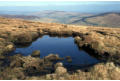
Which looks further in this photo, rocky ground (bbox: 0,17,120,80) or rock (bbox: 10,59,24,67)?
rock (bbox: 10,59,24,67)

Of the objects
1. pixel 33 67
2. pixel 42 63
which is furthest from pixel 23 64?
pixel 42 63

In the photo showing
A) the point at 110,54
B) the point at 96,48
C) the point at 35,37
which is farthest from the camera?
the point at 35,37

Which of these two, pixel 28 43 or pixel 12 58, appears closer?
pixel 12 58

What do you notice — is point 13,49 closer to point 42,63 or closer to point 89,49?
point 42,63

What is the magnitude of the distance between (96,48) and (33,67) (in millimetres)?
11191

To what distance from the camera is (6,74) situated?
13344 mm

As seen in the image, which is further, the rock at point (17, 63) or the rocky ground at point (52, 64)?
the rock at point (17, 63)

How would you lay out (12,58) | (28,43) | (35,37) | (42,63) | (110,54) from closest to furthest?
(42,63), (12,58), (110,54), (28,43), (35,37)

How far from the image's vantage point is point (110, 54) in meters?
18.9

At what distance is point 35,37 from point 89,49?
13981mm

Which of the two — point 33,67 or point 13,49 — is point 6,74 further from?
point 13,49

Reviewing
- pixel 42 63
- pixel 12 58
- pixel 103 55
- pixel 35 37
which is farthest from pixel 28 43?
pixel 103 55

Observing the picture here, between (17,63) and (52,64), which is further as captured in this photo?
(52,64)

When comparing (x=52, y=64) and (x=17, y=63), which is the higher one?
(x=17, y=63)
